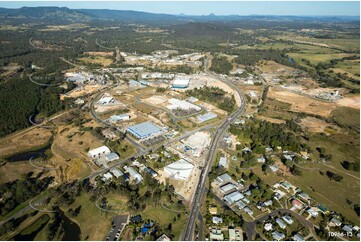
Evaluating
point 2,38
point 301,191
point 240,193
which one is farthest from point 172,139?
point 2,38

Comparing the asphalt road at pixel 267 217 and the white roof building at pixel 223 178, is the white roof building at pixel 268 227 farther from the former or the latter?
the white roof building at pixel 223 178

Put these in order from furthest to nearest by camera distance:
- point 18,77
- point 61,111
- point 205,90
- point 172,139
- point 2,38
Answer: point 2,38 → point 18,77 → point 205,90 → point 61,111 → point 172,139

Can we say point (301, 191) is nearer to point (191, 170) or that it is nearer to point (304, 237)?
point (304, 237)

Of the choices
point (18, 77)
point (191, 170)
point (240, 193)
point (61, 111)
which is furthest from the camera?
point (18, 77)

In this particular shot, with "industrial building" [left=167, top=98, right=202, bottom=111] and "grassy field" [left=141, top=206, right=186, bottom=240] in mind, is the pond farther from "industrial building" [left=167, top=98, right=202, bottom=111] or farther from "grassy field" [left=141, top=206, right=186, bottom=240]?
"industrial building" [left=167, top=98, right=202, bottom=111]

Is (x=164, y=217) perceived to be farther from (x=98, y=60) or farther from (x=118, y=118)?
(x=98, y=60)

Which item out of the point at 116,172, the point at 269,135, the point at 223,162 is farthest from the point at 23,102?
the point at 269,135
